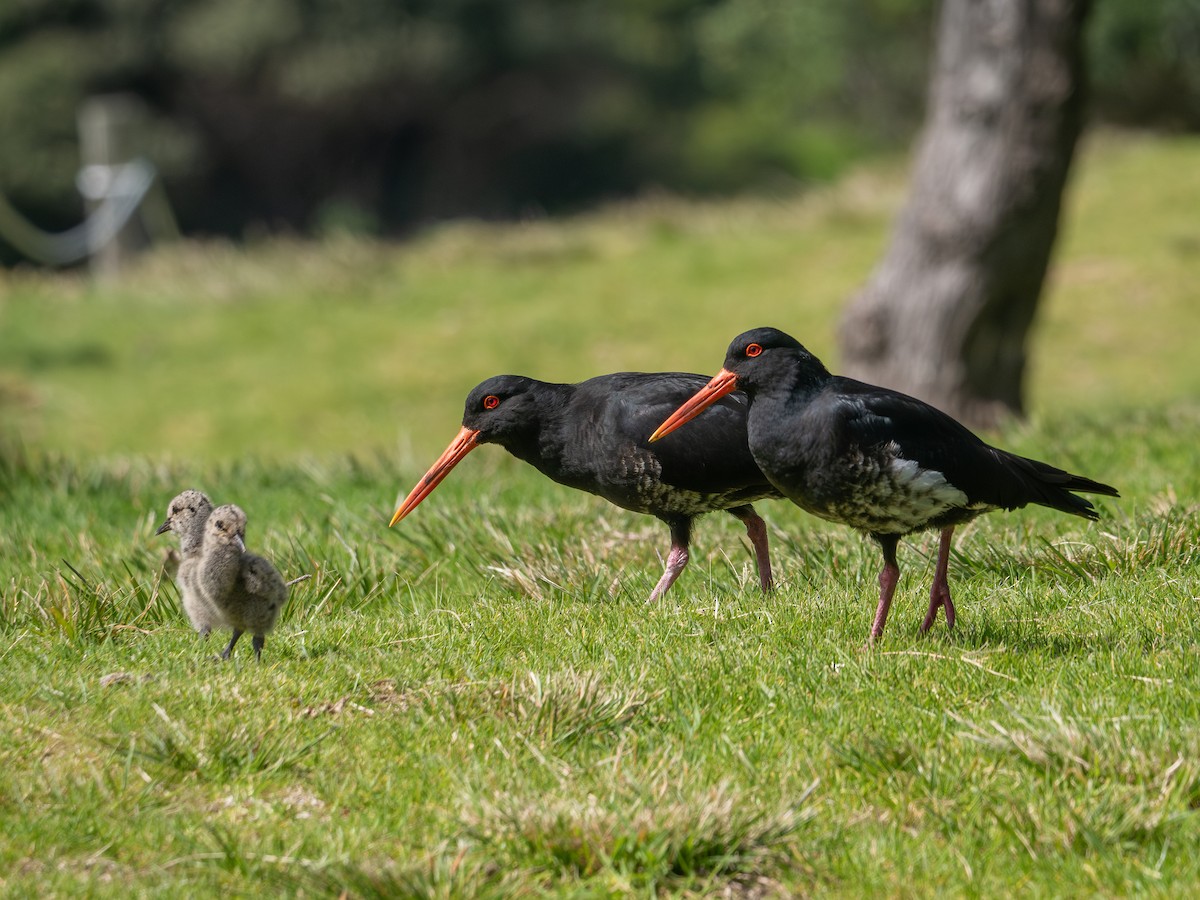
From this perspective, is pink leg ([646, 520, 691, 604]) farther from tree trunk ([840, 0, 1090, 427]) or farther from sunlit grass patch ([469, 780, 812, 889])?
tree trunk ([840, 0, 1090, 427])

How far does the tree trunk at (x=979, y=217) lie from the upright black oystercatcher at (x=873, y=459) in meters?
6.33

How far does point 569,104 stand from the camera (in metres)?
39.3

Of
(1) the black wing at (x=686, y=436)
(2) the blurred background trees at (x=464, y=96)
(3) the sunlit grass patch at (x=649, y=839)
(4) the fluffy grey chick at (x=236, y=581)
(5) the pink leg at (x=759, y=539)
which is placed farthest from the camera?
(2) the blurred background trees at (x=464, y=96)

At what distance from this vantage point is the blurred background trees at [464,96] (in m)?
30.9

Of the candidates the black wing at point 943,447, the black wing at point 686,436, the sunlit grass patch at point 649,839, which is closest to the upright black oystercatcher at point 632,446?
the black wing at point 686,436

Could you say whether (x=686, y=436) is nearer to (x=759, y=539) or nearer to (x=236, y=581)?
(x=759, y=539)

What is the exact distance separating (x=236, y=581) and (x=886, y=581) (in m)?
2.18

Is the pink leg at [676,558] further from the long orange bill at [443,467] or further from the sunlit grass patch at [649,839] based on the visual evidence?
the sunlit grass patch at [649,839]

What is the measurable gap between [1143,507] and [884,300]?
5238 millimetres

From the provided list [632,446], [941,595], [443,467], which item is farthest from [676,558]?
[941,595]

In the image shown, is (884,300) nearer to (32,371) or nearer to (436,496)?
(436,496)

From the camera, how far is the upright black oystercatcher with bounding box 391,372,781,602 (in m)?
5.61

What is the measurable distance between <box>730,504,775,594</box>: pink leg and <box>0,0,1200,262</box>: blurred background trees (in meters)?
22.8

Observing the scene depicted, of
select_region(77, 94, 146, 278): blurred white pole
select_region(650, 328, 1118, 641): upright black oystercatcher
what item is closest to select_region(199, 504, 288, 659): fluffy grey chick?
select_region(650, 328, 1118, 641): upright black oystercatcher
